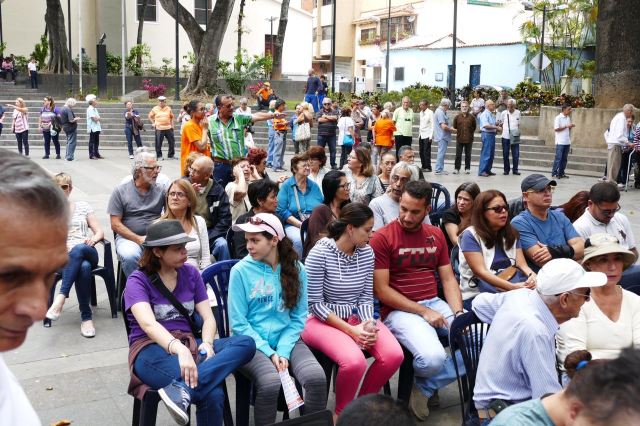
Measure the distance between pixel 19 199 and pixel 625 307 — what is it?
13.7 feet

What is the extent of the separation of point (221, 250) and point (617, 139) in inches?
464

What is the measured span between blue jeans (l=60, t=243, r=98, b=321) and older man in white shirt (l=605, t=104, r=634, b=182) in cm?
1258

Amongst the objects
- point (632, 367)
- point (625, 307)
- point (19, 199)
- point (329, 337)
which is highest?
point (19, 199)

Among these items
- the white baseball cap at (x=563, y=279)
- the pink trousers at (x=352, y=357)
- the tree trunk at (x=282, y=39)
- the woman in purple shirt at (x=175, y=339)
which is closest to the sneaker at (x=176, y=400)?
the woman in purple shirt at (x=175, y=339)

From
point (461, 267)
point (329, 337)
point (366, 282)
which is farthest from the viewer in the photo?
point (461, 267)

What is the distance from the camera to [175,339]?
13.6ft

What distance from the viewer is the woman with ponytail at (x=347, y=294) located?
4625mm

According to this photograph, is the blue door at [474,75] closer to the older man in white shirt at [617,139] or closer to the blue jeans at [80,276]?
the older man in white shirt at [617,139]

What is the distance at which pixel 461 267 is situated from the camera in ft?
18.3

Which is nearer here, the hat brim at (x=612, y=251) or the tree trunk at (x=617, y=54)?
the hat brim at (x=612, y=251)

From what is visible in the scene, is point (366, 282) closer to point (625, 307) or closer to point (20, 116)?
point (625, 307)

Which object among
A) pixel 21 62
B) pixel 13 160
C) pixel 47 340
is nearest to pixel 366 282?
pixel 47 340

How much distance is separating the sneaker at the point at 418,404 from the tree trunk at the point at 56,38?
112 ft

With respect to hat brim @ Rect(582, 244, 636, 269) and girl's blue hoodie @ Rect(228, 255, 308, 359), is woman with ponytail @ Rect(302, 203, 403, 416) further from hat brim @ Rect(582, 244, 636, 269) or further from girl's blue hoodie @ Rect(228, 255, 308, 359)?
hat brim @ Rect(582, 244, 636, 269)
